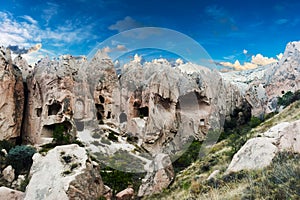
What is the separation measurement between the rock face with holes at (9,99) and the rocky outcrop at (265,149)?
24086 mm

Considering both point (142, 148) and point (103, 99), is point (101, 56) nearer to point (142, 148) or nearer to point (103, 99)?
point (103, 99)

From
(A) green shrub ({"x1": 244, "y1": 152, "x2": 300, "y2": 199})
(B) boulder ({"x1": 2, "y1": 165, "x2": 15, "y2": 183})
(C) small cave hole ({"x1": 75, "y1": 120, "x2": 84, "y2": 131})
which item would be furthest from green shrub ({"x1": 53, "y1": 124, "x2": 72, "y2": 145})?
(A) green shrub ({"x1": 244, "y1": 152, "x2": 300, "y2": 199})

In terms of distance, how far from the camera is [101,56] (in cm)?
3359

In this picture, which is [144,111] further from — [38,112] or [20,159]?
[20,159]

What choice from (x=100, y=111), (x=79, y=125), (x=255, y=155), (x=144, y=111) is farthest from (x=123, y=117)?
(x=255, y=155)

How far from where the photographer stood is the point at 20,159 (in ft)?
62.0

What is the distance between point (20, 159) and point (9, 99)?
9714 millimetres

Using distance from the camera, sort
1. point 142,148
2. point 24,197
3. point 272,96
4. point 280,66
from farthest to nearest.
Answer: point 280,66, point 272,96, point 142,148, point 24,197

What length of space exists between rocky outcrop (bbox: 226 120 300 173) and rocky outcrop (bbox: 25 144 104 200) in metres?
5.21

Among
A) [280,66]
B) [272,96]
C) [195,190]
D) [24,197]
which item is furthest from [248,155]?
[280,66]

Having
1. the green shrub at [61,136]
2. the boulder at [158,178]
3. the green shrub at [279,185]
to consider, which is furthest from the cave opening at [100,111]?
the green shrub at [279,185]

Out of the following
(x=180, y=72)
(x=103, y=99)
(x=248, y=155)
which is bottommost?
(x=248, y=155)

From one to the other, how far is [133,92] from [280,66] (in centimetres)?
3032

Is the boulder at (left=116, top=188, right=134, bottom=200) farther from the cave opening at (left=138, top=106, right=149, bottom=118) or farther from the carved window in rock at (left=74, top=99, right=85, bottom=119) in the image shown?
the cave opening at (left=138, top=106, right=149, bottom=118)
